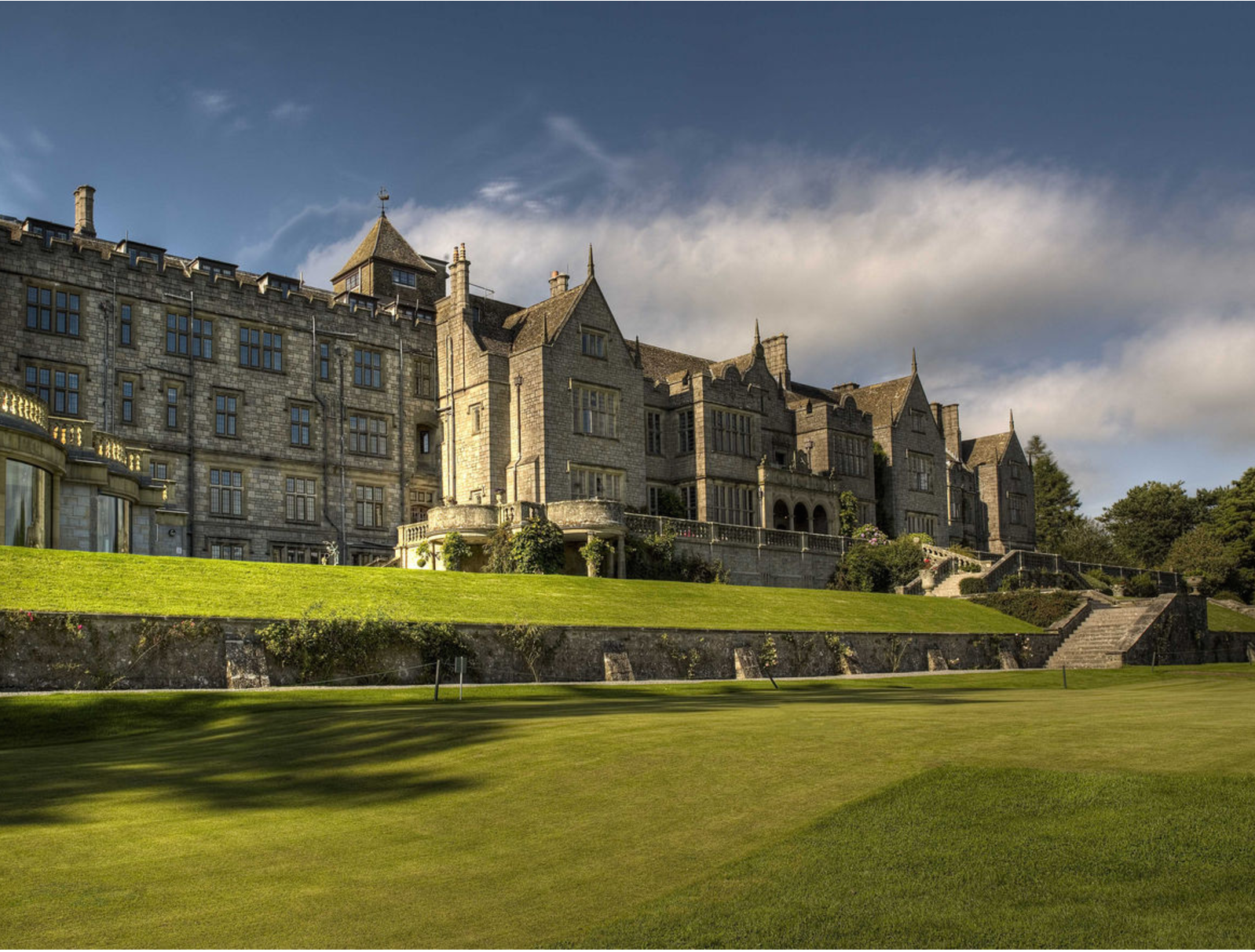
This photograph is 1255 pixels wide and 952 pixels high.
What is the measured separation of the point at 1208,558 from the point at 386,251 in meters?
48.9

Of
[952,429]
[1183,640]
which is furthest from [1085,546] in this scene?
[1183,640]

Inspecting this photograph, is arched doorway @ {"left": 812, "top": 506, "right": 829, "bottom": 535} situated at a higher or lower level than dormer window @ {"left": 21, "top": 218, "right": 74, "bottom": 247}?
lower

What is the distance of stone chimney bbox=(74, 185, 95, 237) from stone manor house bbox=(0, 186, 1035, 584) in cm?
9

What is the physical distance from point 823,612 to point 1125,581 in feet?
80.8

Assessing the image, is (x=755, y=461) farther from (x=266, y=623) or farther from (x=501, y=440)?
(x=266, y=623)

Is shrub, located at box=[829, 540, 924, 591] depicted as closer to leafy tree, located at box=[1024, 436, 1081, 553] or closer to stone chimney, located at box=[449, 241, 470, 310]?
stone chimney, located at box=[449, 241, 470, 310]

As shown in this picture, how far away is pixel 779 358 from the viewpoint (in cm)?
6562

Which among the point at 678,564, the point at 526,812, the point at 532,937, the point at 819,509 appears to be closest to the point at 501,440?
the point at 678,564

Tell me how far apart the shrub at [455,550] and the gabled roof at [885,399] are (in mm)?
30822

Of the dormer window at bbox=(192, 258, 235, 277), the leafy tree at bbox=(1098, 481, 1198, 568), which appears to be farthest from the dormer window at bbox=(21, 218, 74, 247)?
the leafy tree at bbox=(1098, 481, 1198, 568)

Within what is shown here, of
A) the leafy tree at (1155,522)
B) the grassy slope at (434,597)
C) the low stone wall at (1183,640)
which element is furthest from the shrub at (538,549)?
the leafy tree at (1155,522)

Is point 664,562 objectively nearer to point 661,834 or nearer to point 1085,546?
point 661,834

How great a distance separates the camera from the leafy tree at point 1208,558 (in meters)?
66.6

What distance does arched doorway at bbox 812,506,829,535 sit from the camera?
58094mm
